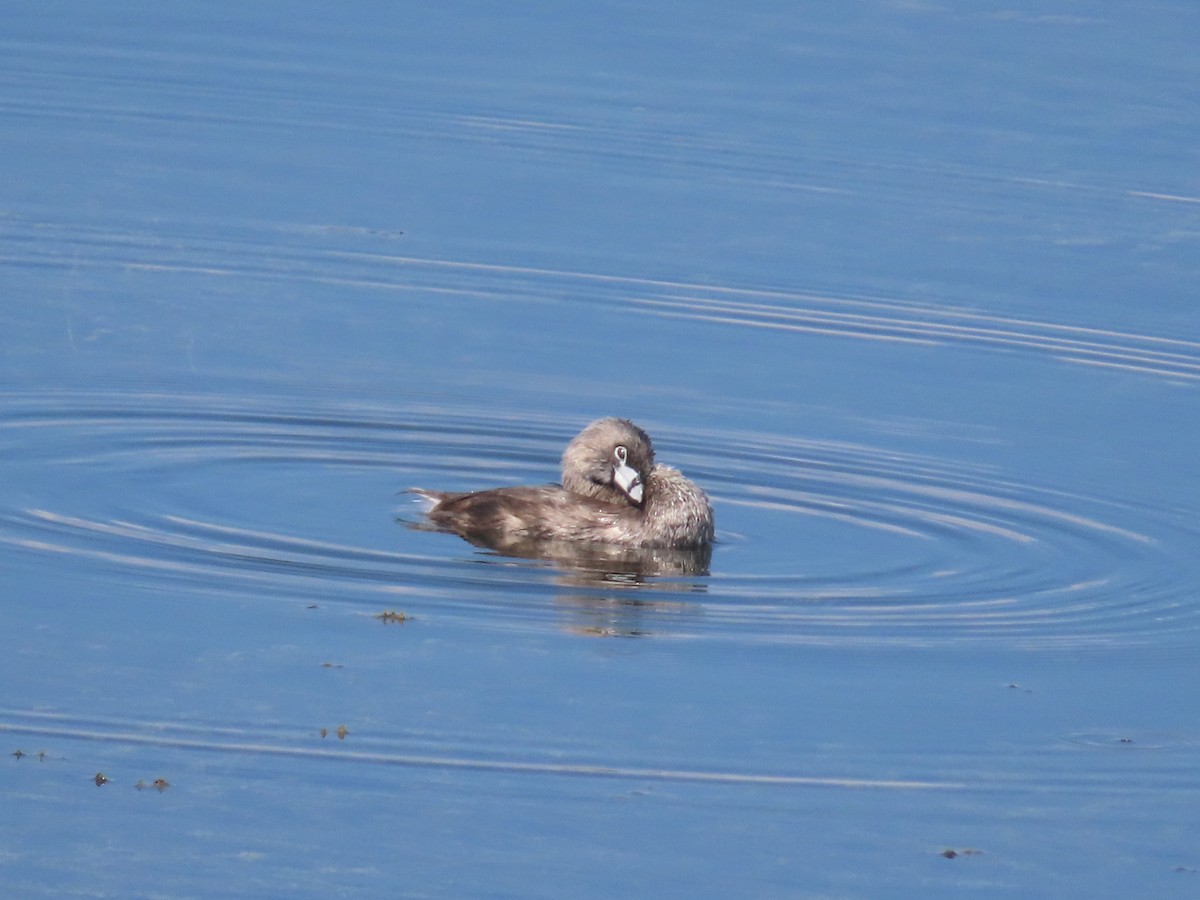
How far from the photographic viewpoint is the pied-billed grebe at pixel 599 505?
43.1 feet

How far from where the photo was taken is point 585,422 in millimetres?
15086

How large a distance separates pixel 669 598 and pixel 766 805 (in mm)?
2952

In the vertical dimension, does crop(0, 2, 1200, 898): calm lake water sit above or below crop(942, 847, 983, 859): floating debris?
above

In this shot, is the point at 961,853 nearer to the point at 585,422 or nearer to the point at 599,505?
the point at 599,505

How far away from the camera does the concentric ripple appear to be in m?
11.7

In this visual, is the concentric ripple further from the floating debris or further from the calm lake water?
the floating debris

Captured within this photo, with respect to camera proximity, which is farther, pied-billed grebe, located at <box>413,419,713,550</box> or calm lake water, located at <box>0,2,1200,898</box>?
pied-billed grebe, located at <box>413,419,713,550</box>

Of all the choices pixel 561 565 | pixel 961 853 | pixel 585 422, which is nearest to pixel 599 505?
pixel 561 565

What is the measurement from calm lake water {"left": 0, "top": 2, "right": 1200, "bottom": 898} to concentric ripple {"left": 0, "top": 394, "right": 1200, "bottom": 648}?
0.04 meters

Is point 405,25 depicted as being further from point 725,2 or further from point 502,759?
point 502,759

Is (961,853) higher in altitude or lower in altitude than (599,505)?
lower

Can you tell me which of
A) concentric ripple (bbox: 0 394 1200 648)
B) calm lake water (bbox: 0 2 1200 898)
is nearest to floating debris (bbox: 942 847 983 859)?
calm lake water (bbox: 0 2 1200 898)

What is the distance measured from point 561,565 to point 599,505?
73cm

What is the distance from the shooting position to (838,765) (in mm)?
9711
